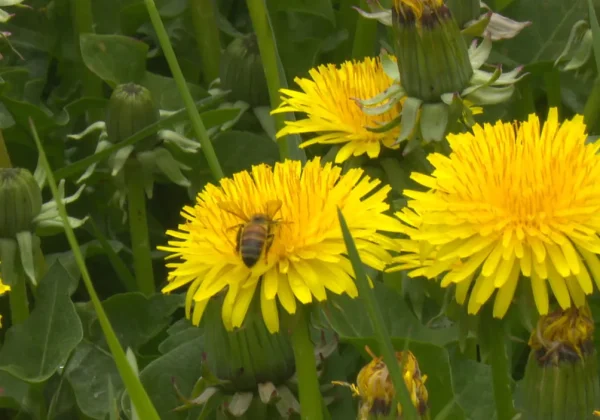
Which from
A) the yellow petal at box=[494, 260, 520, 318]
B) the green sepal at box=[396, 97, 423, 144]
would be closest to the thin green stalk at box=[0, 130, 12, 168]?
the green sepal at box=[396, 97, 423, 144]

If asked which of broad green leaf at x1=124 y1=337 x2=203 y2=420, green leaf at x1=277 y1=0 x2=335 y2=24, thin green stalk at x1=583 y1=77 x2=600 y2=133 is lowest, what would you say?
broad green leaf at x1=124 y1=337 x2=203 y2=420

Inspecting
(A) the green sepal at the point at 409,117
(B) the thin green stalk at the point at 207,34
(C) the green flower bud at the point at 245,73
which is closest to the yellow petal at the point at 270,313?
(A) the green sepal at the point at 409,117

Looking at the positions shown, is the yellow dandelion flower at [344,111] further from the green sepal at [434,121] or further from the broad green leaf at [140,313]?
the broad green leaf at [140,313]

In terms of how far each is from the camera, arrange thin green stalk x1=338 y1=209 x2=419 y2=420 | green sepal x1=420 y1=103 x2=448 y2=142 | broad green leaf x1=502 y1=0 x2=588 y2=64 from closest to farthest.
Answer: thin green stalk x1=338 y1=209 x2=419 y2=420 → green sepal x1=420 y1=103 x2=448 y2=142 → broad green leaf x1=502 y1=0 x2=588 y2=64

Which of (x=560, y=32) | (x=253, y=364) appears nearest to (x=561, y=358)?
(x=253, y=364)

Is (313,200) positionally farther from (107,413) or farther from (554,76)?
Result: (554,76)

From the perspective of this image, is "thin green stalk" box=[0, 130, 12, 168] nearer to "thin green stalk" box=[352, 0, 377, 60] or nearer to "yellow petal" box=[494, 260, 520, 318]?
"thin green stalk" box=[352, 0, 377, 60]
